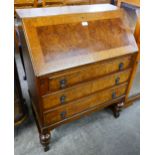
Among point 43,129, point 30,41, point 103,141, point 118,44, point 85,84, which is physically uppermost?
point 30,41

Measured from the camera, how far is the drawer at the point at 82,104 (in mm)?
1190

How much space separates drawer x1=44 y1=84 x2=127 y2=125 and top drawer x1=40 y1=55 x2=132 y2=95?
203 millimetres

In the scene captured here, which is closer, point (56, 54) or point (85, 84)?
point (56, 54)

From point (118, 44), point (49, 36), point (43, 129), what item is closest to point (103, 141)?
point (43, 129)

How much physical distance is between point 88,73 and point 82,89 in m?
0.14

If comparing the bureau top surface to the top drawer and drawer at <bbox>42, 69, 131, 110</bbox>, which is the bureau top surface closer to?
the top drawer

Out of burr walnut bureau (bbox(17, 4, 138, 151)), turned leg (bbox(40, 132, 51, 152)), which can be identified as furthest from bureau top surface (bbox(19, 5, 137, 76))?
turned leg (bbox(40, 132, 51, 152))

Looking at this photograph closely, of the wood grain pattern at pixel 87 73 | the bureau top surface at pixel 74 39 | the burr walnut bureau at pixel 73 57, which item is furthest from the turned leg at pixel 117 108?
the bureau top surface at pixel 74 39

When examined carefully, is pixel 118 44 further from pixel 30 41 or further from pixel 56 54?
pixel 30 41

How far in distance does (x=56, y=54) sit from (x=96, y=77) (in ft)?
1.32

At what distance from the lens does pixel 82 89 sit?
120cm

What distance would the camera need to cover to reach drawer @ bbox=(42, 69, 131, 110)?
3.59 ft

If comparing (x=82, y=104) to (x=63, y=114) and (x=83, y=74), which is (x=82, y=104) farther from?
(x=83, y=74)
